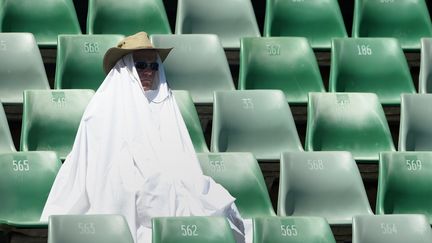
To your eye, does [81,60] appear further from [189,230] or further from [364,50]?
[189,230]

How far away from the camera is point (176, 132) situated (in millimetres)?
5395

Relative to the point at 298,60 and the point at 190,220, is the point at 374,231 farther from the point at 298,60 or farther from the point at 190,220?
the point at 298,60

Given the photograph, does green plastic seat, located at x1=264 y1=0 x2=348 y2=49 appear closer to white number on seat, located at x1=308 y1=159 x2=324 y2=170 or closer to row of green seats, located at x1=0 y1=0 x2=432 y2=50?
row of green seats, located at x1=0 y1=0 x2=432 y2=50

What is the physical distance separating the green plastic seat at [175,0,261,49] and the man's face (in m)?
1.17

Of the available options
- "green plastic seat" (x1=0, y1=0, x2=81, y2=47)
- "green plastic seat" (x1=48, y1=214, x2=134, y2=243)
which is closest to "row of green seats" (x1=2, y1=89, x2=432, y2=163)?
"green plastic seat" (x1=0, y1=0, x2=81, y2=47)

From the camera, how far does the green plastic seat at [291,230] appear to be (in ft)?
15.2

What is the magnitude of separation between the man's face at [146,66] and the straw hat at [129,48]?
0.13ft

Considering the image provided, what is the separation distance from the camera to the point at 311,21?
6844 millimetres

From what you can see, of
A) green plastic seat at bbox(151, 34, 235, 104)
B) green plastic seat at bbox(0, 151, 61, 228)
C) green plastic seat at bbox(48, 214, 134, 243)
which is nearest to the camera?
green plastic seat at bbox(48, 214, 134, 243)

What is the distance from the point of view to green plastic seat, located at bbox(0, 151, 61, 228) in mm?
5168

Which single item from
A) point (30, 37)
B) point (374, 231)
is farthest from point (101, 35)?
point (374, 231)

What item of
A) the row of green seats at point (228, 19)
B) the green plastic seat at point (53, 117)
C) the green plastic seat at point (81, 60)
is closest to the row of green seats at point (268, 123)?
the green plastic seat at point (53, 117)

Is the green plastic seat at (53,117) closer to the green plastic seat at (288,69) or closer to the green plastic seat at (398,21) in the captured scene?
the green plastic seat at (288,69)

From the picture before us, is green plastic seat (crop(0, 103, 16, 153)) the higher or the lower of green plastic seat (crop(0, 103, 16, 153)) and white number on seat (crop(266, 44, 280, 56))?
the lower
